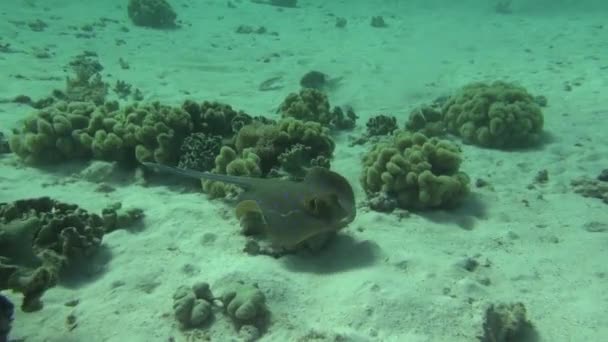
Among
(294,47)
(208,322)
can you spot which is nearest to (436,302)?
(208,322)

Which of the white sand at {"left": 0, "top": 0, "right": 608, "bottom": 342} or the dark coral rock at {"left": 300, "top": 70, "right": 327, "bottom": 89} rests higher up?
the dark coral rock at {"left": 300, "top": 70, "right": 327, "bottom": 89}

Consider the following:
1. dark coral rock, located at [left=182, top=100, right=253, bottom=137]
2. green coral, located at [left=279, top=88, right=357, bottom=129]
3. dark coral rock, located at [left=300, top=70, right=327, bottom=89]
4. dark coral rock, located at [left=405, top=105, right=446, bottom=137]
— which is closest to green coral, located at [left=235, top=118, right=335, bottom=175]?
dark coral rock, located at [left=182, top=100, right=253, bottom=137]

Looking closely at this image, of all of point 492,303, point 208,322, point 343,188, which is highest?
point 343,188

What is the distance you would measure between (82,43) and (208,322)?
16749 mm

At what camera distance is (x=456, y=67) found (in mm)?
15977

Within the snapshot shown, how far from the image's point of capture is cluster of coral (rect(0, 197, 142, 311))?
372cm

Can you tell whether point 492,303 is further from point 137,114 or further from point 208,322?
point 137,114

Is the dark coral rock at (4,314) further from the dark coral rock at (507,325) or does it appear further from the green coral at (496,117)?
the green coral at (496,117)

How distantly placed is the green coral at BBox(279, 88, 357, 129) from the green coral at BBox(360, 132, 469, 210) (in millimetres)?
3070

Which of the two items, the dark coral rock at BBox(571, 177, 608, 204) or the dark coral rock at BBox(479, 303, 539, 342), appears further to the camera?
the dark coral rock at BBox(571, 177, 608, 204)

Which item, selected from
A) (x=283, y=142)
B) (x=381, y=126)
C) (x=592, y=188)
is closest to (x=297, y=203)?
(x=283, y=142)

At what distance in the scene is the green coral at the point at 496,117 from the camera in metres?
8.90

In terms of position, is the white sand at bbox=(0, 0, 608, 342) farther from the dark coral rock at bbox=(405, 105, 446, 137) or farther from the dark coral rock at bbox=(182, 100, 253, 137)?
the dark coral rock at bbox=(182, 100, 253, 137)

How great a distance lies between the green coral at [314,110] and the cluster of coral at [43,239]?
14.9 ft
